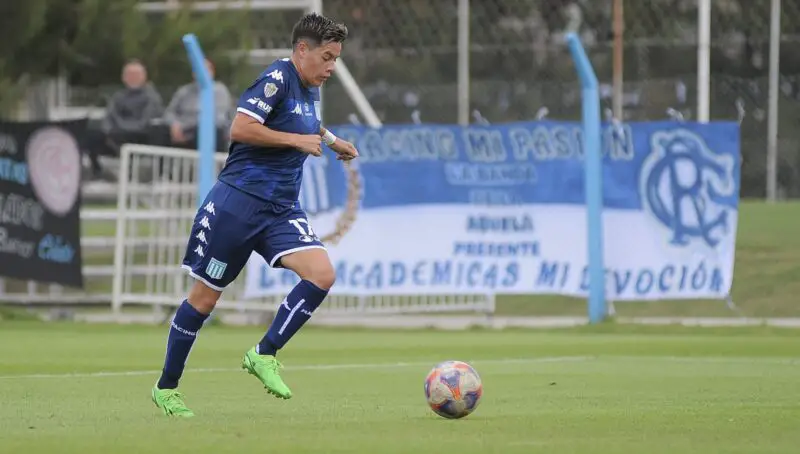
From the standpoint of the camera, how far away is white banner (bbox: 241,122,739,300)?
18016 millimetres

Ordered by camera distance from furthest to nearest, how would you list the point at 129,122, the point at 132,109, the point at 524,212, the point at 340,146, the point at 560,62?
the point at 560,62
the point at 132,109
the point at 129,122
the point at 524,212
the point at 340,146

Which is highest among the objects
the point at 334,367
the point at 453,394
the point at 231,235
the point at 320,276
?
the point at 231,235

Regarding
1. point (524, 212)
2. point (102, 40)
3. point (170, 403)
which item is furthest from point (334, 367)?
point (102, 40)

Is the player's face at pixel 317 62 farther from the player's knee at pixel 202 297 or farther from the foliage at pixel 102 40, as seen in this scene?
the foliage at pixel 102 40

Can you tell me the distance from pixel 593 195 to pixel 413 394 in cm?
742

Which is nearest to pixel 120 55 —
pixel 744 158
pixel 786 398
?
pixel 744 158

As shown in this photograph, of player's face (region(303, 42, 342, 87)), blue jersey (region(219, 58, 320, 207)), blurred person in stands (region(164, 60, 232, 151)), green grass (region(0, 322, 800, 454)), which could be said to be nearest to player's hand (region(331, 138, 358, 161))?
blue jersey (region(219, 58, 320, 207))

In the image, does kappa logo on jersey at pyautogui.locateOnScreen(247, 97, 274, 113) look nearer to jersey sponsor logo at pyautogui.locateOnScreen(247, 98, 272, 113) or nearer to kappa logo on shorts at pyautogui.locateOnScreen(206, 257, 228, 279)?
jersey sponsor logo at pyautogui.locateOnScreen(247, 98, 272, 113)

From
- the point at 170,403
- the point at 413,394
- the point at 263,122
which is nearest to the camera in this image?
the point at 170,403

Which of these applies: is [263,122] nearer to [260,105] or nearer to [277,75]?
[260,105]

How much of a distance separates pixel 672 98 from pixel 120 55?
28.7ft

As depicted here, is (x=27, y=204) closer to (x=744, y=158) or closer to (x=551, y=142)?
(x=551, y=142)

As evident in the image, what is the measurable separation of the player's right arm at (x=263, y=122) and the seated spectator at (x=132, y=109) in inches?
482

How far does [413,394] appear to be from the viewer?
430 inches
